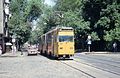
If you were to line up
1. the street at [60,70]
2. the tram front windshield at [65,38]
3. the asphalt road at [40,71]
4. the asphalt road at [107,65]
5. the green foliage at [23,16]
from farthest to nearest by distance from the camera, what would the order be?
the green foliage at [23,16] < the tram front windshield at [65,38] < the asphalt road at [107,65] < the street at [60,70] < the asphalt road at [40,71]

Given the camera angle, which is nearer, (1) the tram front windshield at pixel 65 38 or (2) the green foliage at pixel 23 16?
(1) the tram front windshield at pixel 65 38

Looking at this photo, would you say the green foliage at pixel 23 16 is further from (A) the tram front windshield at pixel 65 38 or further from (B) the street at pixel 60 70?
(B) the street at pixel 60 70

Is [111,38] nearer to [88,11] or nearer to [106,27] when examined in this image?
[106,27]

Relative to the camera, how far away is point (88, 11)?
8800 centimetres

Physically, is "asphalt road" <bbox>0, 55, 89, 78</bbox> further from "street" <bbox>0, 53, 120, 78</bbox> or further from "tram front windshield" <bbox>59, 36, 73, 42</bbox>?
"tram front windshield" <bbox>59, 36, 73, 42</bbox>

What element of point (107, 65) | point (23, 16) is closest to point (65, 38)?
point (107, 65)

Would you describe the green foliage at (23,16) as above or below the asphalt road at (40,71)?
above

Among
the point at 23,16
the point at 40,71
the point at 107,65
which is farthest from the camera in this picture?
the point at 23,16

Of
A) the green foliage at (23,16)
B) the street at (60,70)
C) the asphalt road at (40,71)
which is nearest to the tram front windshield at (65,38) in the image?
the street at (60,70)

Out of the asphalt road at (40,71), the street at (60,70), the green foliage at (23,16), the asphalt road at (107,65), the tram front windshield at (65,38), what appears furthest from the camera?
the green foliage at (23,16)

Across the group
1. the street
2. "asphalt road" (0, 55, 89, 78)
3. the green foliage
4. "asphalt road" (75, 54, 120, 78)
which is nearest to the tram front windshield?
"asphalt road" (75, 54, 120, 78)

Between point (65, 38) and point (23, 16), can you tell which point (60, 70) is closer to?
point (65, 38)

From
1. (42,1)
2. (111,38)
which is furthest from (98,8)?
(42,1)

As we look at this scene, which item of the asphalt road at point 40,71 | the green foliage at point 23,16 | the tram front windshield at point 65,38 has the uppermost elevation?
the green foliage at point 23,16
